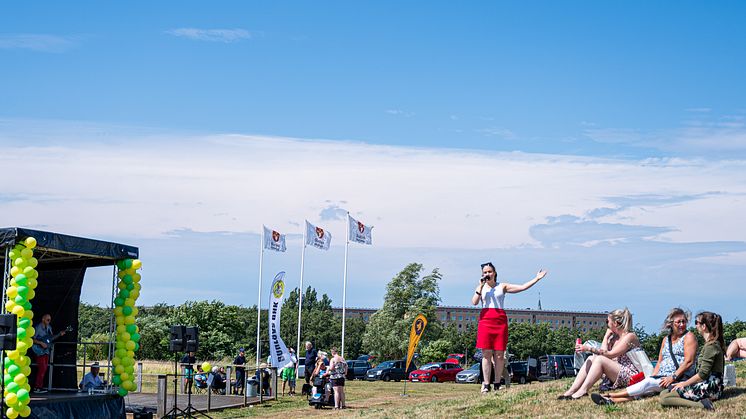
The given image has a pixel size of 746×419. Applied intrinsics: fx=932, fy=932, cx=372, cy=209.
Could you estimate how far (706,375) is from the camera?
37.0 ft

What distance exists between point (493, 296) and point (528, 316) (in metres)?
149

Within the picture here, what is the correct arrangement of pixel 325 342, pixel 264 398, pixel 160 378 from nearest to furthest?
pixel 160 378 → pixel 264 398 → pixel 325 342

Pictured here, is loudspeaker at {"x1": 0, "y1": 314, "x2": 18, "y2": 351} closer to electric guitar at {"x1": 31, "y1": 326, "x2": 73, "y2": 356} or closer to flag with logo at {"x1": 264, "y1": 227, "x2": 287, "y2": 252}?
electric guitar at {"x1": 31, "y1": 326, "x2": 73, "y2": 356}

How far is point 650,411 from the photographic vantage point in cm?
1148

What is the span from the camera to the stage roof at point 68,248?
51.2 feet

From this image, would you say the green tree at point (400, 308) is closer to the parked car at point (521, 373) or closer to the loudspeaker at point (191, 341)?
the parked car at point (521, 373)

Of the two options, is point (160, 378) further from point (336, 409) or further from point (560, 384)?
point (560, 384)

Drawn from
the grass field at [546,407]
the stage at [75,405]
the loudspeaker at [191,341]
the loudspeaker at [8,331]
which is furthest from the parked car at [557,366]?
the loudspeaker at [8,331]

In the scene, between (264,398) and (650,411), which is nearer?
(650,411)

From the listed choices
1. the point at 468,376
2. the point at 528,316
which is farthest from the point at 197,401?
the point at 528,316

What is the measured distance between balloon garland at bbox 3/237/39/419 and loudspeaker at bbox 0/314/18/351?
0.99 metres

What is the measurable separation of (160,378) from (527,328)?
70071 millimetres

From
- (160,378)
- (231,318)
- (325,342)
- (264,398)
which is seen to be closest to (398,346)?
(231,318)

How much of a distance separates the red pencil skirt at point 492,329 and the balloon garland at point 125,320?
7849 mm
